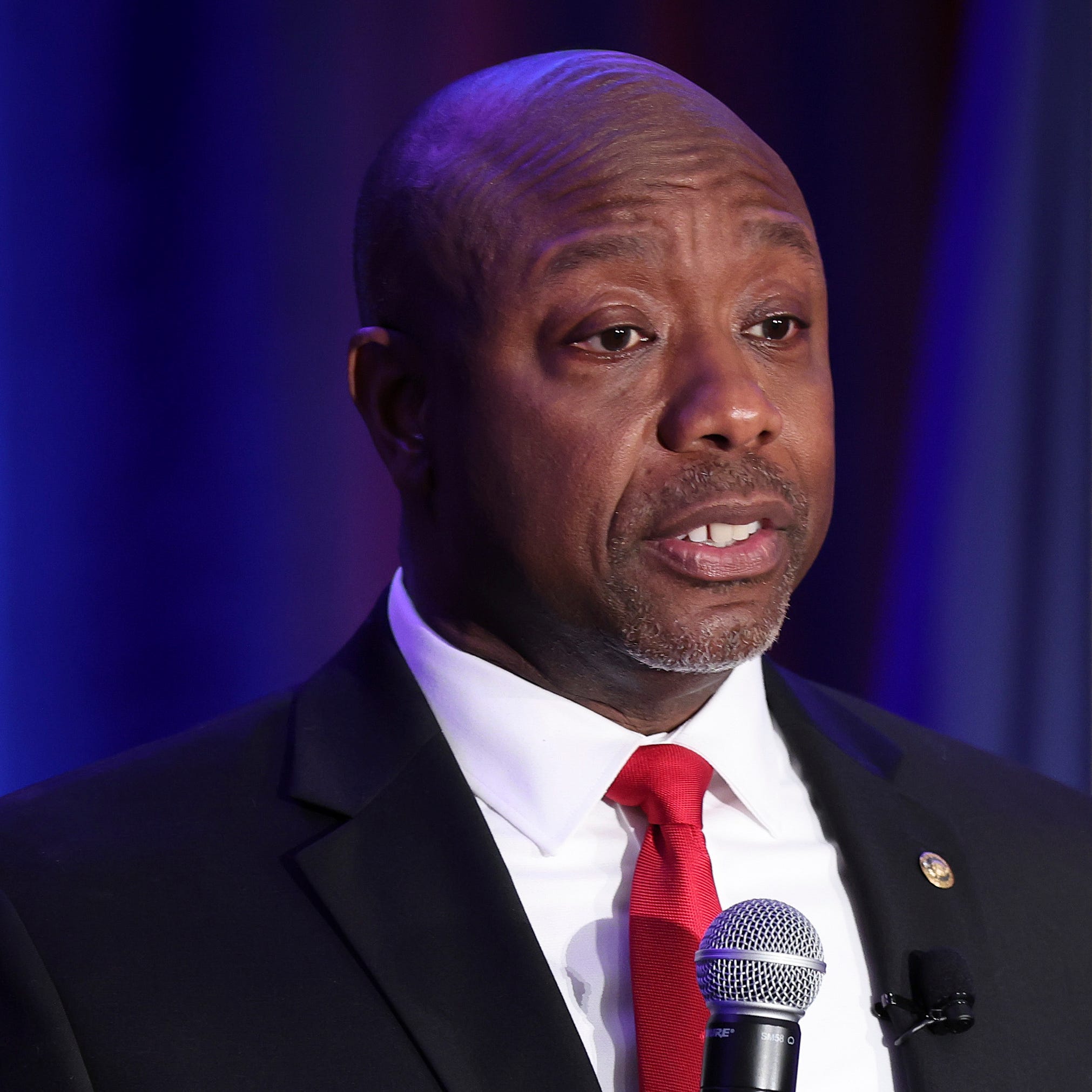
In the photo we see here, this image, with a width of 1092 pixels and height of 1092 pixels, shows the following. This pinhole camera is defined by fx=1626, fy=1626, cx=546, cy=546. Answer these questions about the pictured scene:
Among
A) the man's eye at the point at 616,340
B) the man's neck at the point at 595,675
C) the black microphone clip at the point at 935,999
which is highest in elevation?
the man's eye at the point at 616,340

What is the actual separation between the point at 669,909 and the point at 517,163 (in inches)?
33.2

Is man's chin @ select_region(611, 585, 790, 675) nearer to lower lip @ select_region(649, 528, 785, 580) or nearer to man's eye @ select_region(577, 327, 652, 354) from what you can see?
lower lip @ select_region(649, 528, 785, 580)

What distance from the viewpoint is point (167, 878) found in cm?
168

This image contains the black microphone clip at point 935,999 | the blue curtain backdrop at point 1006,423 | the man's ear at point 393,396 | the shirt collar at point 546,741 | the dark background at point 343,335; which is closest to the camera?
the black microphone clip at point 935,999

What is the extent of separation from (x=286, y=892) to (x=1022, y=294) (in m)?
1.80

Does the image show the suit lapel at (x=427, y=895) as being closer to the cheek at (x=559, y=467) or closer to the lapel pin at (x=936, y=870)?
the cheek at (x=559, y=467)

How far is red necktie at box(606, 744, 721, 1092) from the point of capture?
1614 mm

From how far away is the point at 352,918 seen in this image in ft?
5.39

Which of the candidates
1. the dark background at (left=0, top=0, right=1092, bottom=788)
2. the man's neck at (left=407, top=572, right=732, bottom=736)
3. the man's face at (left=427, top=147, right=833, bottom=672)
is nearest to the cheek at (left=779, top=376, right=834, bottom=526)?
the man's face at (left=427, top=147, right=833, bottom=672)

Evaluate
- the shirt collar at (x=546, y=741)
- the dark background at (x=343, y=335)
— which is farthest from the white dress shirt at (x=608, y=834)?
the dark background at (x=343, y=335)

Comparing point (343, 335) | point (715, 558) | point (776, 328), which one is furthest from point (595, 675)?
point (343, 335)

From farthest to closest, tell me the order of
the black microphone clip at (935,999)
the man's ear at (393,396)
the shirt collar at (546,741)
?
the man's ear at (393,396)
the shirt collar at (546,741)
the black microphone clip at (935,999)

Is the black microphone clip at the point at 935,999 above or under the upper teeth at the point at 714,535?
under

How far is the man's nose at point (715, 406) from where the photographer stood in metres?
1.71
